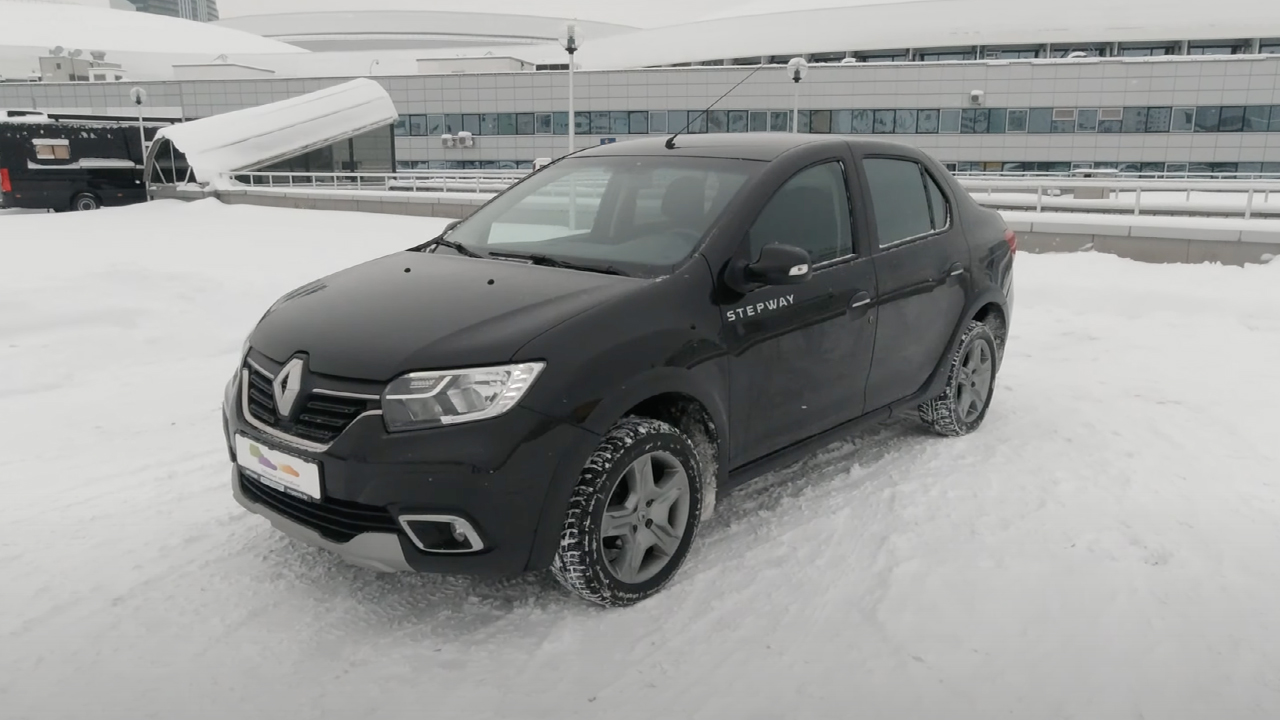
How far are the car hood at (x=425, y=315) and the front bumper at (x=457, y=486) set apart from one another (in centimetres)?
24

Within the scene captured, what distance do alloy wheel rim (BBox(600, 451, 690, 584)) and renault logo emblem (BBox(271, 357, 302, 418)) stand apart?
115 centimetres

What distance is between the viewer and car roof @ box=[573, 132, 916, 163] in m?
4.17

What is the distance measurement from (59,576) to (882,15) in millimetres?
60693

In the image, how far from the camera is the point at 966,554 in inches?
151

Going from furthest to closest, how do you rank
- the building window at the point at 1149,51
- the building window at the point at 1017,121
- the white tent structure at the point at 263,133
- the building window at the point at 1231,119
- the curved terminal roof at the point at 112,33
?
the curved terminal roof at the point at 112,33, the building window at the point at 1149,51, the building window at the point at 1017,121, the building window at the point at 1231,119, the white tent structure at the point at 263,133

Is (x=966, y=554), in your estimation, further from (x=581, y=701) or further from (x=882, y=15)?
(x=882, y=15)

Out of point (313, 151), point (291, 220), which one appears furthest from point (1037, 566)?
point (313, 151)

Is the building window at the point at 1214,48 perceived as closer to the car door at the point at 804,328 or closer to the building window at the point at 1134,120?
the building window at the point at 1134,120

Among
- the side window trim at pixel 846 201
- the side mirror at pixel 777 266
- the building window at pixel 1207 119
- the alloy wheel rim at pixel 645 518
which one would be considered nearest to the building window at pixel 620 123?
the building window at pixel 1207 119

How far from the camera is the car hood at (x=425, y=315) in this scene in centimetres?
302

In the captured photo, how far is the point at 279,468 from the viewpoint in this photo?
3.15m

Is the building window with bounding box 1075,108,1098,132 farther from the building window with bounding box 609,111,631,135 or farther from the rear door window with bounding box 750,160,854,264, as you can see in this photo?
the rear door window with bounding box 750,160,854,264

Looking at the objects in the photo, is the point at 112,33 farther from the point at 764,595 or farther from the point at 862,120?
the point at 764,595

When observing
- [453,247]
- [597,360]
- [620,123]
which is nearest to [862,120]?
[620,123]
